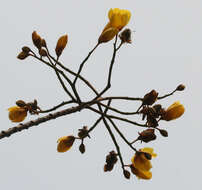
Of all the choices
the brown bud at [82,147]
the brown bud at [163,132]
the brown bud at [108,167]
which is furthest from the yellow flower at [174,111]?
the brown bud at [82,147]

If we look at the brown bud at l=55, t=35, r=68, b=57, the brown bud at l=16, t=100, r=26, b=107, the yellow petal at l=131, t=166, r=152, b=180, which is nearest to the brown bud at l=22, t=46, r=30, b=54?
the brown bud at l=55, t=35, r=68, b=57

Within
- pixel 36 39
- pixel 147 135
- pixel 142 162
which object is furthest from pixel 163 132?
pixel 36 39

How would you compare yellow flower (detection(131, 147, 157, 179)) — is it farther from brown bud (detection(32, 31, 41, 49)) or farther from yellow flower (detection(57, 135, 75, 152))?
brown bud (detection(32, 31, 41, 49))

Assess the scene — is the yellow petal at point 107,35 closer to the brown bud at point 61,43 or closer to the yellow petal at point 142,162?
the brown bud at point 61,43

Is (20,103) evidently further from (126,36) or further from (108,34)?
(126,36)

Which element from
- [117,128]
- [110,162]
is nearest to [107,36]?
[117,128]

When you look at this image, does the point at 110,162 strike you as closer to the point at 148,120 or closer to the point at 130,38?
the point at 148,120
